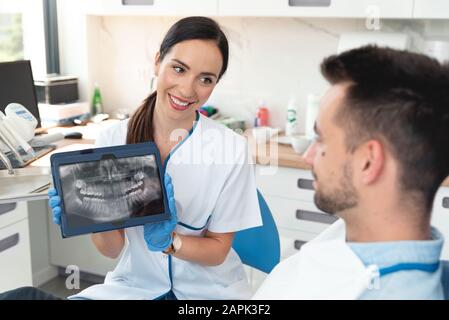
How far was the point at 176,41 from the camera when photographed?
1.36 m

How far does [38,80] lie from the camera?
2.73 metres

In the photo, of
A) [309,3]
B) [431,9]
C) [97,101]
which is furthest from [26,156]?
[431,9]

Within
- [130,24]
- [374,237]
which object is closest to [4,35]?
[130,24]

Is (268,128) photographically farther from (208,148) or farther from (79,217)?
(79,217)

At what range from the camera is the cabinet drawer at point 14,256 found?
2092 mm

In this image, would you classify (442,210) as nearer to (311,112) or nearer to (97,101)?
(311,112)

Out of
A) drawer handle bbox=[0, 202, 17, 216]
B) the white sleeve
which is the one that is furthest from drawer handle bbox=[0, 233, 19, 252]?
the white sleeve

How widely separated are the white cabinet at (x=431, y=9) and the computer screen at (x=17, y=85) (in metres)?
1.65

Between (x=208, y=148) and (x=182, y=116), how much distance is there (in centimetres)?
11

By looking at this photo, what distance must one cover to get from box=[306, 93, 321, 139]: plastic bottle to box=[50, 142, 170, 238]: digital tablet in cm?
132

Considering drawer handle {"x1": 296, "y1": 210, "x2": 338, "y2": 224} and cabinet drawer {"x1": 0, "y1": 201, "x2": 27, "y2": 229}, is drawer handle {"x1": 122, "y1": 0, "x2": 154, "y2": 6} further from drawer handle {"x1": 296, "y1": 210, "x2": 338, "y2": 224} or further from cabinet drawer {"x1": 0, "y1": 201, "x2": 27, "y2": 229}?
drawer handle {"x1": 296, "y1": 210, "x2": 338, "y2": 224}

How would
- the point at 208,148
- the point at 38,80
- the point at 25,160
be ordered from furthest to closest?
the point at 38,80 → the point at 25,160 → the point at 208,148

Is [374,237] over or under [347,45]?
under

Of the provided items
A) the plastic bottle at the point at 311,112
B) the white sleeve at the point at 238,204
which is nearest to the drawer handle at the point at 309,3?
the plastic bottle at the point at 311,112
